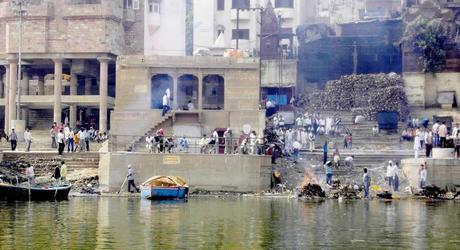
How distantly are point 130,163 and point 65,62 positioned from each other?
73.0 ft

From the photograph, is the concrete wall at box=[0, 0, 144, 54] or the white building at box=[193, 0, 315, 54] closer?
the concrete wall at box=[0, 0, 144, 54]

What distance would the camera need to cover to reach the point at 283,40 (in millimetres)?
77500

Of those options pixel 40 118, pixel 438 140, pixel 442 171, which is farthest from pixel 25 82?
pixel 442 171

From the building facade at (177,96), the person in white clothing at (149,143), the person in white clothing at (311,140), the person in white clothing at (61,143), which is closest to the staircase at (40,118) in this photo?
the building facade at (177,96)

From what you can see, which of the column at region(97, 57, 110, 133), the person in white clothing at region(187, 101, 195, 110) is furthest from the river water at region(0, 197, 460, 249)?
the column at region(97, 57, 110, 133)

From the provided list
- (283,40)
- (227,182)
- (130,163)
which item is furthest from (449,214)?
(283,40)

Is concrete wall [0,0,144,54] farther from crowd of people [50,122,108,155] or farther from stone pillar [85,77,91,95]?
crowd of people [50,122,108,155]

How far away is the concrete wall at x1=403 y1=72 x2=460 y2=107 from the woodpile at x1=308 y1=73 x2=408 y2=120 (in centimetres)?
79

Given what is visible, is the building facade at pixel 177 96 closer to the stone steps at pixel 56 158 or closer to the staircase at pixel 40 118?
the stone steps at pixel 56 158

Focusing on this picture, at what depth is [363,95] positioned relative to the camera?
65.4m

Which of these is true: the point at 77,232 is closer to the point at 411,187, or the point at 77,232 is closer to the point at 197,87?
the point at 411,187

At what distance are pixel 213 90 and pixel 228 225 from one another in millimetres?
30314

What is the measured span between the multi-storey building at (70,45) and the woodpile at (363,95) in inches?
533

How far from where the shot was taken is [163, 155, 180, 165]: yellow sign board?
4934 centimetres
